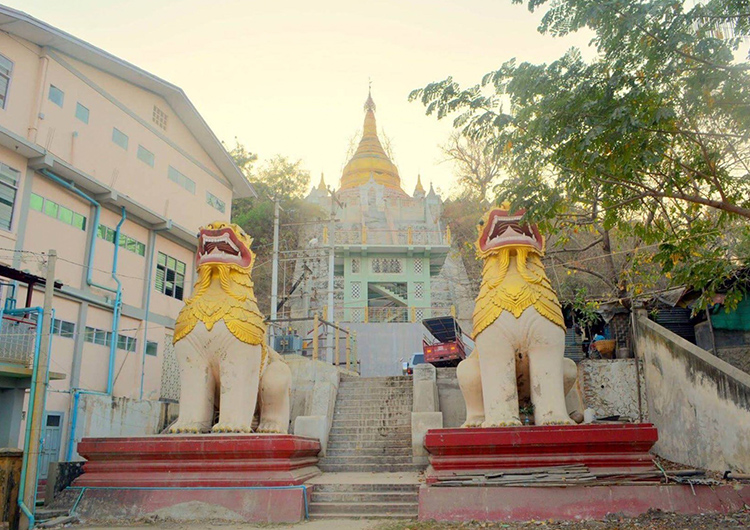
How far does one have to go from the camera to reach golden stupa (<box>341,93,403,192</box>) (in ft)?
107

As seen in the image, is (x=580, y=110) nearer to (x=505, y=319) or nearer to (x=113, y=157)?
(x=505, y=319)

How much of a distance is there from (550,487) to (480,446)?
0.82 metres

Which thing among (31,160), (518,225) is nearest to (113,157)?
(31,160)

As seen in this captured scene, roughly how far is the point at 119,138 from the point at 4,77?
3433 mm

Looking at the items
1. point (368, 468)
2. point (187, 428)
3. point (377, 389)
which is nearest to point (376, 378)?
point (377, 389)

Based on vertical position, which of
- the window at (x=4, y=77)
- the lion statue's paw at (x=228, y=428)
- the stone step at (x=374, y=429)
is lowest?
the stone step at (x=374, y=429)

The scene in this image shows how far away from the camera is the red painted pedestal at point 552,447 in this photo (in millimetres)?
6484

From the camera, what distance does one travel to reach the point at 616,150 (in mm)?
6410

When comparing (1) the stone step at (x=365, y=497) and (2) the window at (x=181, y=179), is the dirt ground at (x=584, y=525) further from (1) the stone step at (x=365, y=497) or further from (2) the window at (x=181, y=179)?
(2) the window at (x=181, y=179)

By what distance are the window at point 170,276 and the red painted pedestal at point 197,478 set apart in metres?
10.1

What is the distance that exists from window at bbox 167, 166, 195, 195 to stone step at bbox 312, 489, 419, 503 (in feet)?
40.8

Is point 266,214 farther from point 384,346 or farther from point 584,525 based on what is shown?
point 584,525

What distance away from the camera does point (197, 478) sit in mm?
6930

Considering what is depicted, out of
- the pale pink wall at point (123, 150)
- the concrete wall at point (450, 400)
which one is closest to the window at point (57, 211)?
the pale pink wall at point (123, 150)
